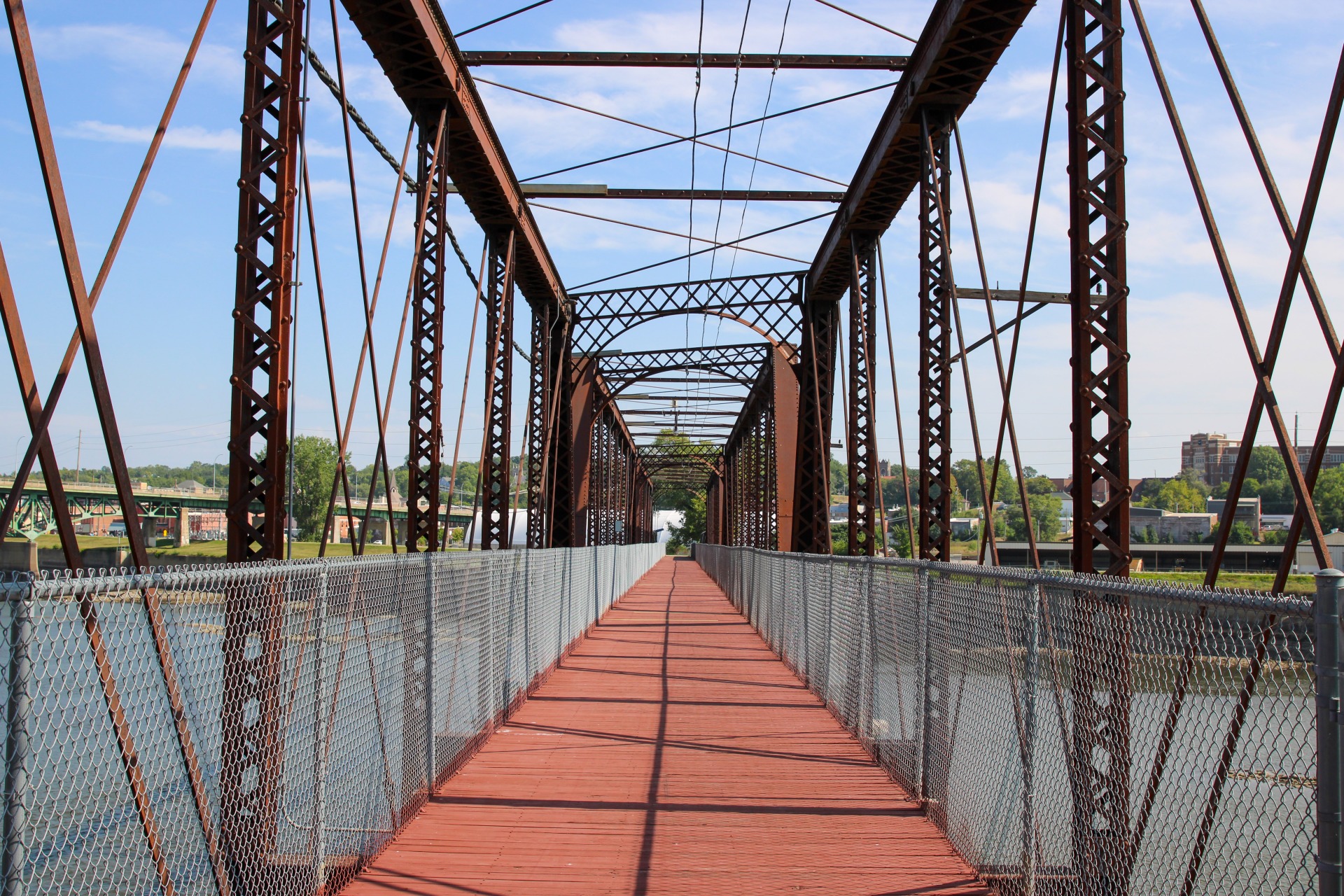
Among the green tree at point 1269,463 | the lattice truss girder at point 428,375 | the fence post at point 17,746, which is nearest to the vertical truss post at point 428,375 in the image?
the lattice truss girder at point 428,375

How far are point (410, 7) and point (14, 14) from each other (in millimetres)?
5723

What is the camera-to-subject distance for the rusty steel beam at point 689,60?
13.1m

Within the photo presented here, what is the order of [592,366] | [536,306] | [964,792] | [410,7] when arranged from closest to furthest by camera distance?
[964,792]
[410,7]
[536,306]
[592,366]

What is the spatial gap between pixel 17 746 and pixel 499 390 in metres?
15.8

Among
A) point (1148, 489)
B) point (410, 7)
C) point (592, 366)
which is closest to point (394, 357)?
point (410, 7)

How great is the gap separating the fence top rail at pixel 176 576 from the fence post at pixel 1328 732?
3262mm

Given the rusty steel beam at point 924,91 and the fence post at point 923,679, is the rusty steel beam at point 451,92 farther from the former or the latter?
the fence post at point 923,679

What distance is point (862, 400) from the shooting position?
684 inches

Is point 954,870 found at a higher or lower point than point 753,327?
lower

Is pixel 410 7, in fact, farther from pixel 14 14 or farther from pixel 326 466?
pixel 326 466

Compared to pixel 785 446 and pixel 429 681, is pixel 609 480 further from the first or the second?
pixel 429 681

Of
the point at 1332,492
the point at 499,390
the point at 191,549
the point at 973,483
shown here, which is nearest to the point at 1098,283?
the point at 499,390

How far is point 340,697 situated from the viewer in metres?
5.55

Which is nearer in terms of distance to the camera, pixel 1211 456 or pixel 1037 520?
pixel 1037 520
